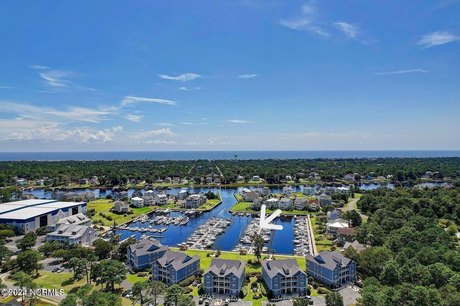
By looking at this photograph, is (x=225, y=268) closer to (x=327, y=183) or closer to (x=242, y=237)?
(x=242, y=237)

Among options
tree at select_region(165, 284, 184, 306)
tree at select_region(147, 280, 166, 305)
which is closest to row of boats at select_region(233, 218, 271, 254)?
tree at select_region(147, 280, 166, 305)

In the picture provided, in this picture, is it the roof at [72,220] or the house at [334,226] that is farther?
the roof at [72,220]

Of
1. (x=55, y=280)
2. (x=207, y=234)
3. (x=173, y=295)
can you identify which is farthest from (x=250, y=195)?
(x=173, y=295)

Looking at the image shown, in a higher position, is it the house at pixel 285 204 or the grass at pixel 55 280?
the house at pixel 285 204

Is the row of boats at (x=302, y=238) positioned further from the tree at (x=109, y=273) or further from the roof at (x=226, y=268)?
the tree at (x=109, y=273)

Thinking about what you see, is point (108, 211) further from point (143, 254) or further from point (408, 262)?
point (408, 262)

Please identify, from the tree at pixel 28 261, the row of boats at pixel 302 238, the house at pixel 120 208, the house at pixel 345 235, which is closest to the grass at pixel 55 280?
the tree at pixel 28 261
